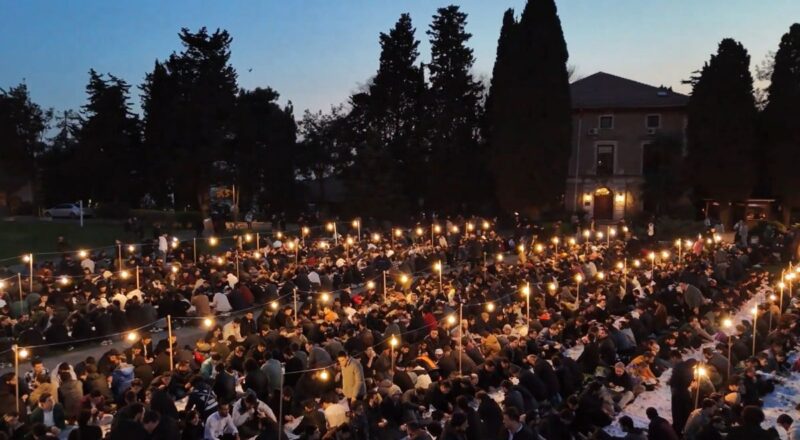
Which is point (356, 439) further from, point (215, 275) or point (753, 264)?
point (753, 264)

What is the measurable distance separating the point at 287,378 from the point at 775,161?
3421 centimetres

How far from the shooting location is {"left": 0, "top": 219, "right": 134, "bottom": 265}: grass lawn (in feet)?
96.2

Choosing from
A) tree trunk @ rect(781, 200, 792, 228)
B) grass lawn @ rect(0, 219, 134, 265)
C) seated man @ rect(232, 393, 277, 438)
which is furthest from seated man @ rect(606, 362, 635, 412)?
tree trunk @ rect(781, 200, 792, 228)

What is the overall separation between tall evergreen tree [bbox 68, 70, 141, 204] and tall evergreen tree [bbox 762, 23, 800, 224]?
3908cm

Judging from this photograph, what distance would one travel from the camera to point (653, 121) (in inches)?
1663

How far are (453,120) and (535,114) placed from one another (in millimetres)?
5693

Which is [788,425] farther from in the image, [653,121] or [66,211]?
[66,211]

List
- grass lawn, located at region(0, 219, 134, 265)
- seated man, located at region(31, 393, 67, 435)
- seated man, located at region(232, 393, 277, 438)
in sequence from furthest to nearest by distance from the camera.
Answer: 1. grass lawn, located at region(0, 219, 134, 265)
2. seated man, located at region(31, 393, 67, 435)
3. seated man, located at region(232, 393, 277, 438)

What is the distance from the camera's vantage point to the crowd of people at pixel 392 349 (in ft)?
28.6

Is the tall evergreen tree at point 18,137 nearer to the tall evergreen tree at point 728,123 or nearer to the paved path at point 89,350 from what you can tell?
the paved path at point 89,350

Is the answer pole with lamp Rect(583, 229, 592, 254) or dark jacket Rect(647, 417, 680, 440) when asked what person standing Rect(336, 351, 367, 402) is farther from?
pole with lamp Rect(583, 229, 592, 254)

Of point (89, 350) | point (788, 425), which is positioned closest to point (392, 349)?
point (788, 425)

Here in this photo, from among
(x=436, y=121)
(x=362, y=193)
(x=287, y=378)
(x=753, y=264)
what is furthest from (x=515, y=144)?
(x=287, y=378)

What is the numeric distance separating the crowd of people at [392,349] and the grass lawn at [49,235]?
7893 mm
